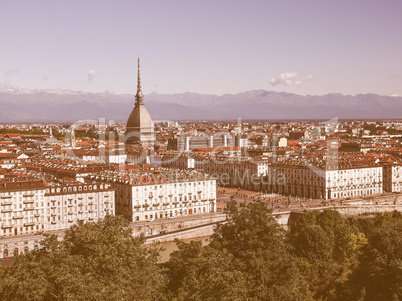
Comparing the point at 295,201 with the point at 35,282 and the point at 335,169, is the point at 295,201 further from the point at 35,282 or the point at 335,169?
the point at 35,282

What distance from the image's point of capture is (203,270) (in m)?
21.4

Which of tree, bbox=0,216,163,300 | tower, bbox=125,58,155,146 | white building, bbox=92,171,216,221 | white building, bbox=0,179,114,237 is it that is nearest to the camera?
tree, bbox=0,216,163,300

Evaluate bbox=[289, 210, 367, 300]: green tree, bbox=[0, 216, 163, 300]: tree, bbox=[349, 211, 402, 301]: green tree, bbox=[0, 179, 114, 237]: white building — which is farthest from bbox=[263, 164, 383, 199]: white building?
bbox=[0, 216, 163, 300]: tree

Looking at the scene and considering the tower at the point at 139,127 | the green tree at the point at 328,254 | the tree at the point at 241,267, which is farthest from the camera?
the tower at the point at 139,127

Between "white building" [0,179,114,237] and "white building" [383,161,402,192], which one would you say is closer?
"white building" [0,179,114,237]

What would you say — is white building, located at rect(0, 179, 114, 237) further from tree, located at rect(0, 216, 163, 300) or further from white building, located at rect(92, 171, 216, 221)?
tree, located at rect(0, 216, 163, 300)

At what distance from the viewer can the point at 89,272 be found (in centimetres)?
1934

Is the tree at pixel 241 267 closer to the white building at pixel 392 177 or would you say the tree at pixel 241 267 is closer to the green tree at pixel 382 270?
the green tree at pixel 382 270

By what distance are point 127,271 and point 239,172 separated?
147 feet

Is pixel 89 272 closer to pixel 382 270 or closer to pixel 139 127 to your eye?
pixel 382 270

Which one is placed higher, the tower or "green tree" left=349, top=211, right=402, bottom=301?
the tower

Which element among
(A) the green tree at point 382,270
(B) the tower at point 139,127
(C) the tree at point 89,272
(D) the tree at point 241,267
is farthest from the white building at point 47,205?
(B) the tower at point 139,127

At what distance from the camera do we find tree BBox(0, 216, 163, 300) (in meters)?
17.6

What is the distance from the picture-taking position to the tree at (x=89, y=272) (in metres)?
17.6
